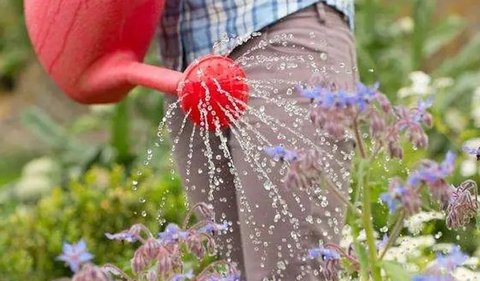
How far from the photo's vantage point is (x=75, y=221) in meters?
4.41

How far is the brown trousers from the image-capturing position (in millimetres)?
2404

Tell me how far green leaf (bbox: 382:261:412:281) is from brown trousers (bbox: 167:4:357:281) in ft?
1.86

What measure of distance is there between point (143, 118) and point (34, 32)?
3365 mm

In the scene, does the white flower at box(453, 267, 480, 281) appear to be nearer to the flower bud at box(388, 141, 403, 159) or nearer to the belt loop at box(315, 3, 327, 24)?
the belt loop at box(315, 3, 327, 24)

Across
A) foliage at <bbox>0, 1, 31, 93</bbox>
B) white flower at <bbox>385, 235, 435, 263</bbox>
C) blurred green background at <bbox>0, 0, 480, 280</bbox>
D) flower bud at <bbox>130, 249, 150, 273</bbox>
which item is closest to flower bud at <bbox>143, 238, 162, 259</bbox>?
flower bud at <bbox>130, 249, 150, 273</bbox>

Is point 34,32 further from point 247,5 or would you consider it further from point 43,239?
point 43,239

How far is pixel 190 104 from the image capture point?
2.31m

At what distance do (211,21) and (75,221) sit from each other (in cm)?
196

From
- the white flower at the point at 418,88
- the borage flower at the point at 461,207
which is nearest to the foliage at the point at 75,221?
the white flower at the point at 418,88

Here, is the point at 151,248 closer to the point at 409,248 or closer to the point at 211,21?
the point at 211,21

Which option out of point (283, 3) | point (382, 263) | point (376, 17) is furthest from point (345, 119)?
point (376, 17)

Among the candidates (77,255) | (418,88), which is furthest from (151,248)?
(418,88)

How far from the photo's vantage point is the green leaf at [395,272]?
1.79 m

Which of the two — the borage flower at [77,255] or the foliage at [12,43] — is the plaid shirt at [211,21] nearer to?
the borage flower at [77,255]
